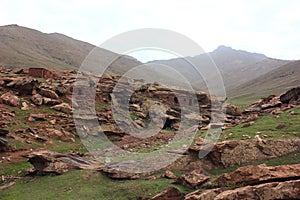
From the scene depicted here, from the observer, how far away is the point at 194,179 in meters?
14.8

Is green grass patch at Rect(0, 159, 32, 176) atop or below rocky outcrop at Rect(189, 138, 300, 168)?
below

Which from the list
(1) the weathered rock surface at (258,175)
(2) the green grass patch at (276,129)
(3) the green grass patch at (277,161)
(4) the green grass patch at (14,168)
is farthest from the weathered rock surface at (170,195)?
(4) the green grass patch at (14,168)

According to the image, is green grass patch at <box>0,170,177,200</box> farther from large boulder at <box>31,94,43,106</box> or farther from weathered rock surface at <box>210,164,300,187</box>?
large boulder at <box>31,94,43,106</box>

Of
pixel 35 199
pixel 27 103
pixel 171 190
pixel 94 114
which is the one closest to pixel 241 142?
pixel 171 190

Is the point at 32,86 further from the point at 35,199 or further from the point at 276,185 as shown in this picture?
the point at 276,185

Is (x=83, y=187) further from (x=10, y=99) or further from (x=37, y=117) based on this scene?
(x=10, y=99)

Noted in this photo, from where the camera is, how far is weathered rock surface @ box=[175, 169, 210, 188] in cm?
1448

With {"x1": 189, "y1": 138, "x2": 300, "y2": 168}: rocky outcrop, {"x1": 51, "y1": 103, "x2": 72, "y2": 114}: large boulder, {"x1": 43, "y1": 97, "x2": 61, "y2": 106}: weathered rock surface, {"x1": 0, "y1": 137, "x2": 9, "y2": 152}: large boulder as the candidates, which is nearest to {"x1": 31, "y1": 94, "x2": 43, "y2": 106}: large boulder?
{"x1": 43, "y1": 97, "x2": 61, "y2": 106}: weathered rock surface

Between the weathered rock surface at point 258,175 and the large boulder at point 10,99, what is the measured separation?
27408mm

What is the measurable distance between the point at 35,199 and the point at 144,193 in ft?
20.6

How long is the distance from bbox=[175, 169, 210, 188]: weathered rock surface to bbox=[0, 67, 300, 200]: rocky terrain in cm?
5

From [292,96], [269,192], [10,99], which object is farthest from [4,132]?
[292,96]

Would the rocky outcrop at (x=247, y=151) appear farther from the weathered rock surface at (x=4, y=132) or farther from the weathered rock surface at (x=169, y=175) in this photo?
→ the weathered rock surface at (x=4, y=132)

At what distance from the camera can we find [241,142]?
59.4 feet
